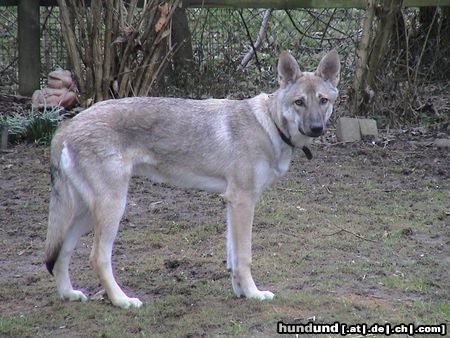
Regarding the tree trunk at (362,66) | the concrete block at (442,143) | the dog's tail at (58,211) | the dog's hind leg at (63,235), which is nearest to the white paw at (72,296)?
the dog's hind leg at (63,235)

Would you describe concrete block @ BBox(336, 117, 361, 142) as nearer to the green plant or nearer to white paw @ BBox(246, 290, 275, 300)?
the green plant

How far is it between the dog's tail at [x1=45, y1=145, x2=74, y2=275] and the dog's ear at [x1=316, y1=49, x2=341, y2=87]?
169 centimetres

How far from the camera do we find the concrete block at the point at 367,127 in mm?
→ 9531

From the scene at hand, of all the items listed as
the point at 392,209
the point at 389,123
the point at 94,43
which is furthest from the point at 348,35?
the point at 392,209

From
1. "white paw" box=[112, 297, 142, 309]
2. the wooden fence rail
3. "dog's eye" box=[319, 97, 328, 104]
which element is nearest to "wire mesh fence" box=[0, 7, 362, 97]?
the wooden fence rail

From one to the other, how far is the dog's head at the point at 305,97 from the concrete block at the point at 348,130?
3826 mm

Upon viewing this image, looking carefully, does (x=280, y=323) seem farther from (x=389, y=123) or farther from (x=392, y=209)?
(x=389, y=123)

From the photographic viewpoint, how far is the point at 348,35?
1173cm

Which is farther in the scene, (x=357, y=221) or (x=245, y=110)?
(x=357, y=221)

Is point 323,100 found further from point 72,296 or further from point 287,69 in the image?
point 72,296

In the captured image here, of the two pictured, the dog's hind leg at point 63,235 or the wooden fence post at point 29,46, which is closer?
the dog's hind leg at point 63,235

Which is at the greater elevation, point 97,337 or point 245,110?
point 245,110

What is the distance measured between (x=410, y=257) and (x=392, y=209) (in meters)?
1.19

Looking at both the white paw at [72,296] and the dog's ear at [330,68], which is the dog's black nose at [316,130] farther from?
the white paw at [72,296]
